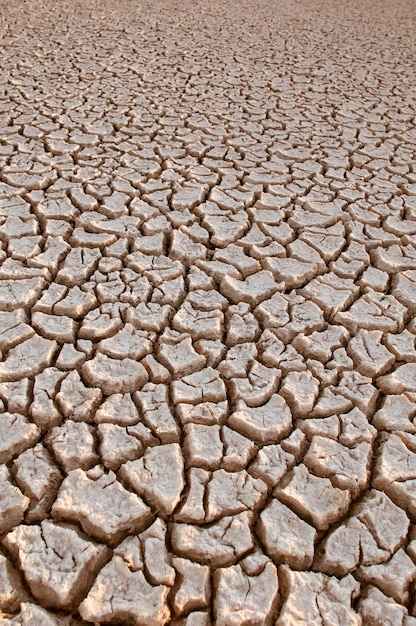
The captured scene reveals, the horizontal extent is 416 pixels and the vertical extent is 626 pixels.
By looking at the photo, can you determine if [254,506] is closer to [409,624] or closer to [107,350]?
[409,624]

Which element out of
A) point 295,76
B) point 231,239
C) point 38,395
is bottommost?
point 38,395

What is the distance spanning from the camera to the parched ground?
116 centimetres

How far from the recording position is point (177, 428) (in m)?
1.47

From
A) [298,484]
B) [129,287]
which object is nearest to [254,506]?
[298,484]

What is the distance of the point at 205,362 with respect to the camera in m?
1.70

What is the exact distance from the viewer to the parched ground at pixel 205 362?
1.16 m

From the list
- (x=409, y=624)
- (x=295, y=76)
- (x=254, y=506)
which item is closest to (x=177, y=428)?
(x=254, y=506)

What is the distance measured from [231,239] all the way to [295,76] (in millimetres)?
2720

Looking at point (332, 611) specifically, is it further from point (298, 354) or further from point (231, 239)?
point (231, 239)

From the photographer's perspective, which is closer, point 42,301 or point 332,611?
point 332,611

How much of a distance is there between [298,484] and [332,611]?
1.02ft

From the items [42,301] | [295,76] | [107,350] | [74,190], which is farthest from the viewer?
[295,76]

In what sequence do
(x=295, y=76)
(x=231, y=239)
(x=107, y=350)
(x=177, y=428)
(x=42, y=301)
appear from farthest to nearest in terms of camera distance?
(x=295, y=76)
(x=231, y=239)
(x=42, y=301)
(x=107, y=350)
(x=177, y=428)

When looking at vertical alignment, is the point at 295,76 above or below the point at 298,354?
above
